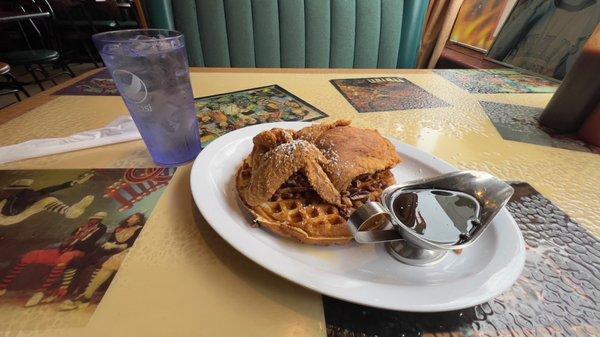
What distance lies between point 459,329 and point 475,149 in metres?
0.61

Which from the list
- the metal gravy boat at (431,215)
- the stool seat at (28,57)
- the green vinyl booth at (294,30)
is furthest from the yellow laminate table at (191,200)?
the stool seat at (28,57)

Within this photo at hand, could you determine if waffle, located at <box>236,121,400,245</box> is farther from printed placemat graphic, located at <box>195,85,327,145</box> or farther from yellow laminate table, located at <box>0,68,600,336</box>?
printed placemat graphic, located at <box>195,85,327,145</box>

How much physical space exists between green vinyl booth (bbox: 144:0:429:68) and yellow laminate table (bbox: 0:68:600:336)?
623 mm

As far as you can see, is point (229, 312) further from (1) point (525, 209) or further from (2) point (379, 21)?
(2) point (379, 21)

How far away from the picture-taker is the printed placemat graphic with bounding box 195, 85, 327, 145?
0.92 m

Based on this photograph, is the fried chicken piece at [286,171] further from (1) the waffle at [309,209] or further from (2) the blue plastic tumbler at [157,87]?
(2) the blue plastic tumbler at [157,87]

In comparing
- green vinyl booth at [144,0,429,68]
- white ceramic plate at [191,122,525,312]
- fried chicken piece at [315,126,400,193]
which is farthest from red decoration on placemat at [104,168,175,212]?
green vinyl booth at [144,0,429,68]

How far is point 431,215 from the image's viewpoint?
0.48m

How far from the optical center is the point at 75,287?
0.41 m

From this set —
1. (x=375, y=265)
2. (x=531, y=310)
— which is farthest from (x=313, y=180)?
(x=531, y=310)

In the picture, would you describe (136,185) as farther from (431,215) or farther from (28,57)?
(28,57)

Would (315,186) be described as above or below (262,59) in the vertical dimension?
above

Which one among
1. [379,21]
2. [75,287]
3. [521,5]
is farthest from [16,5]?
[521,5]

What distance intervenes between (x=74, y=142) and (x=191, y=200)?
41 centimetres
